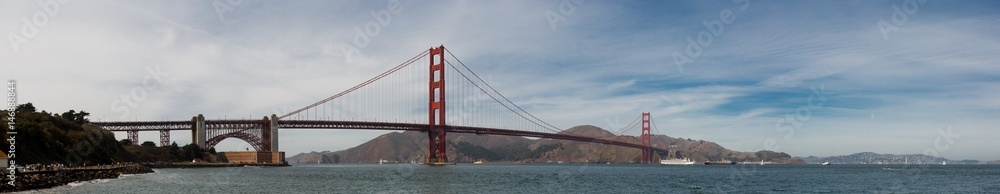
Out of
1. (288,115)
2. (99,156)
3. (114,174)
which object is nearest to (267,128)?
(288,115)

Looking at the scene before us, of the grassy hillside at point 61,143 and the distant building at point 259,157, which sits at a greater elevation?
the grassy hillside at point 61,143

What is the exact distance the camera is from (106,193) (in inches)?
1628

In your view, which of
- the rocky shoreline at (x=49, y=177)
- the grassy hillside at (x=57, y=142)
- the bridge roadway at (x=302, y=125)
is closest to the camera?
the rocky shoreline at (x=49, y=177)

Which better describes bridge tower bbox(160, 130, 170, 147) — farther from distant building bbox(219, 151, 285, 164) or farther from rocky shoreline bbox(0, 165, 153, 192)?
rocky shoreline bbox(0, 165, 153, 192)

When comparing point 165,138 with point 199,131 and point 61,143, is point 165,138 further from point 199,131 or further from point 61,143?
point 61,143

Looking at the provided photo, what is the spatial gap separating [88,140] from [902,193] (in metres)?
78.4

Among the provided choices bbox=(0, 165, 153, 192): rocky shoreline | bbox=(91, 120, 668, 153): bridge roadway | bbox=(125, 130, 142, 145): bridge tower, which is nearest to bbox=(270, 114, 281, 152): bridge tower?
bbox=(91, 120, 668, 153): bridge roadway

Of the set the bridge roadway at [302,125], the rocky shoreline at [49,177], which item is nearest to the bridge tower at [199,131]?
the bridge roadway at [302,125]

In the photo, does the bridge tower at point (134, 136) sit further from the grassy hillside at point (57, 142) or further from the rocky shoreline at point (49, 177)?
the rocky shoreline at point (49, 177)

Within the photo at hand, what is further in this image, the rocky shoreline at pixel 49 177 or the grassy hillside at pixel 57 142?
the grassy hillside at pixel 57 142

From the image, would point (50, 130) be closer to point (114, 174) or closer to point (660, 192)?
point (114, 174)

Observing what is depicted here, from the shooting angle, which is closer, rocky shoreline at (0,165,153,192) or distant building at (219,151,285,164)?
rocky shoreline at (0,165,153,192)

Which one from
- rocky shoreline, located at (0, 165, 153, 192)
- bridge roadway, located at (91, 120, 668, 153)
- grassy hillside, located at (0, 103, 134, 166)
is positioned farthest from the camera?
bridge roadway, located at (91, 120, 668, 153)

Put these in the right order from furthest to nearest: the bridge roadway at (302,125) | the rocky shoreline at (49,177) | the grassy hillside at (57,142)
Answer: the bridge roadway at (302,125), the grassy hillside at (57,142), the rocky shoreline at (49,177)
